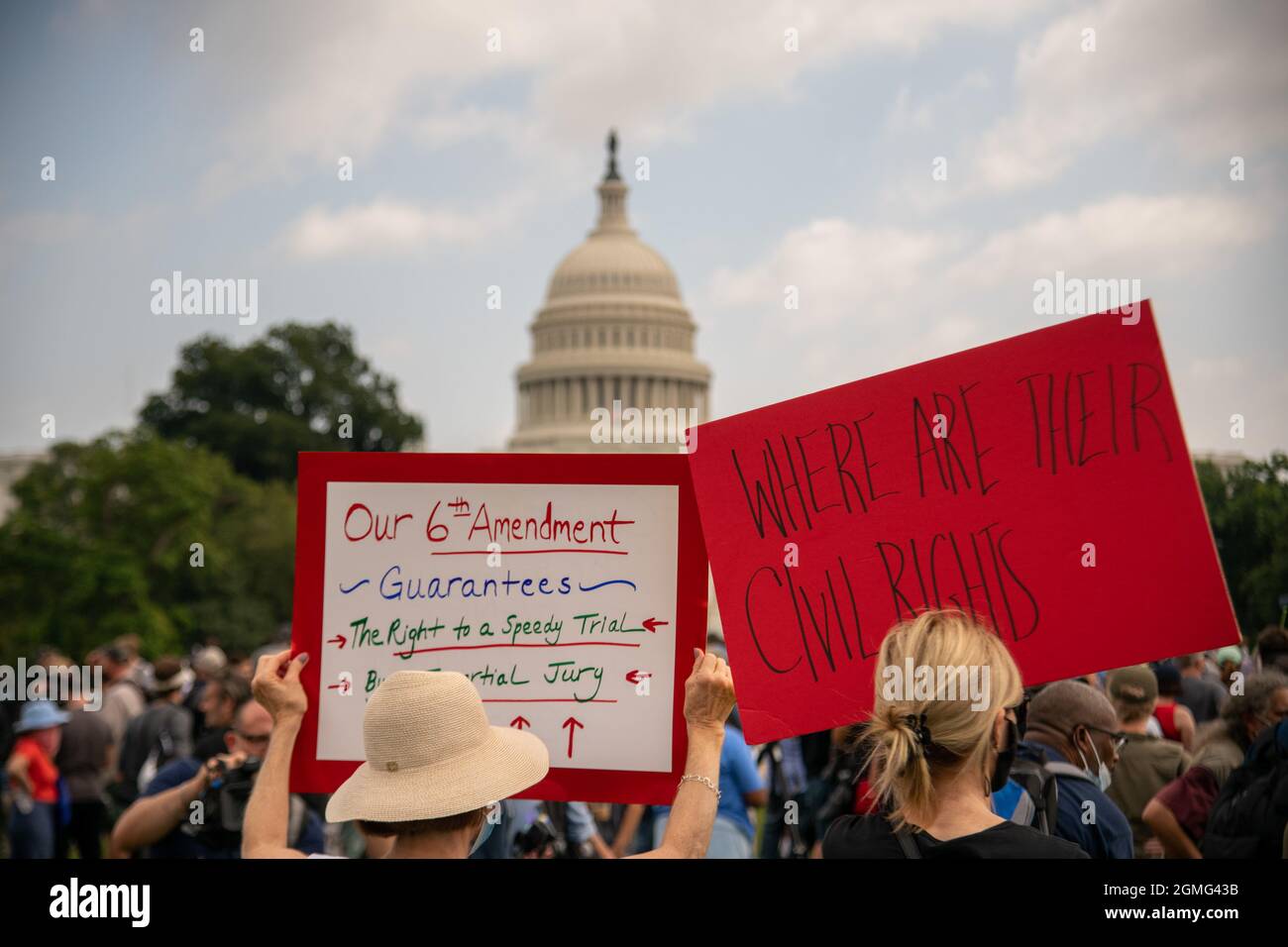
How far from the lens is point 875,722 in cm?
272

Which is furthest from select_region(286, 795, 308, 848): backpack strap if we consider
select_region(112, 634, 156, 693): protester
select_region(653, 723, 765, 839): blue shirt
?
select_region(112, 634, 156, 693): protester

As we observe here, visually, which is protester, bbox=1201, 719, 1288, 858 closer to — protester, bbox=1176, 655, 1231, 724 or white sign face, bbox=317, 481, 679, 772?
white sign face, bbox=317, 481, 679, 772

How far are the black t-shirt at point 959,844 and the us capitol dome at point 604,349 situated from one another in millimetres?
78853

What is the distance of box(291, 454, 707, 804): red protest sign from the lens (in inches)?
135

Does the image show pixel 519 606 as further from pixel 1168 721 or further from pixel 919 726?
pixel 1168 721

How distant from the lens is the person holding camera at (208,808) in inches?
185

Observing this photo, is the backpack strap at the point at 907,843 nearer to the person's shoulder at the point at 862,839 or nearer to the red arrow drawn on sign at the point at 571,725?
the person's shoulder at the point at 862,839

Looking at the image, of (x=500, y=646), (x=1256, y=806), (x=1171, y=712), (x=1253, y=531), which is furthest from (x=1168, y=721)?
(x=500, y=646)

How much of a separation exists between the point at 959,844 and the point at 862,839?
175 mm

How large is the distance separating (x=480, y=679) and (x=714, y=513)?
66 centimetres

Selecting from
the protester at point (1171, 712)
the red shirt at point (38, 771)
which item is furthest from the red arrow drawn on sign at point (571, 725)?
the red shirt at point (38, 771)

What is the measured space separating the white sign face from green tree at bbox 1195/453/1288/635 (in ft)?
8.21

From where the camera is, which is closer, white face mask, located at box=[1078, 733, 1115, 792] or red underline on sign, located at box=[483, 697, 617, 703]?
red underline on sign, located at box=[483, 697, 617, 703]
